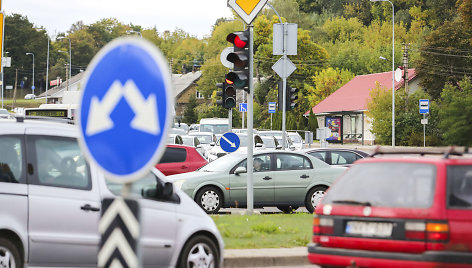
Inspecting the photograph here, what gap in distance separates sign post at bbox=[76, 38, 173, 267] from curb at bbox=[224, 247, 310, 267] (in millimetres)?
7109

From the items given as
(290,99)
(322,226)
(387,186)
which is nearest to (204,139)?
(290,99)

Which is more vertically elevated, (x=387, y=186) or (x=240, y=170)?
(x=387, y=186)

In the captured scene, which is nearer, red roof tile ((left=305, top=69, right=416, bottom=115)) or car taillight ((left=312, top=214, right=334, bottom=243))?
car taillight ((left=312, top=214, right=334, bottom=243))

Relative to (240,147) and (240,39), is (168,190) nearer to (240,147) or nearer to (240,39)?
(240,39)

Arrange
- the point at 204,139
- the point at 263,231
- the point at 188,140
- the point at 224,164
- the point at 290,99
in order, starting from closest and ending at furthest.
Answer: the point at 263,231 < the point at 224,164 < the point at 290,99 < the point at 188,140 < the point at 204,139

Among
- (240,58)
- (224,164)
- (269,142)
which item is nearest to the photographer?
(240,58)

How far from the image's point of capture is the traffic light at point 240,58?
1747 centimetres

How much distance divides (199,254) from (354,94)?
82.1 metres

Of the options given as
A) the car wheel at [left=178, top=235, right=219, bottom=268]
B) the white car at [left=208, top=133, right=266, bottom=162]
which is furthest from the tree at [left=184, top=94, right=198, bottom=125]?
the car wheel at [left=178, top=235, right=219, bottom=268]

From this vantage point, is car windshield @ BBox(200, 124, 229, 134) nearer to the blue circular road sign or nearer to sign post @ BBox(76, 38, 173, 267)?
the blue circular road sign

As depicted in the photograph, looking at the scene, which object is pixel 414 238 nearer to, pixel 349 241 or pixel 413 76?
pixel 349 241

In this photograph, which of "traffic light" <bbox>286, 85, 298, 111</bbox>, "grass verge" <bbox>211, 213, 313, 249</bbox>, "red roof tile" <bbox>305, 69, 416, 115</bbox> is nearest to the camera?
"grass verge" <bbox>211, 213, 313, 249</bbox>

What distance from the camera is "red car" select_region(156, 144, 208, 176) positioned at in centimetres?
2356

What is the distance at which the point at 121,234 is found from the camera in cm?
500
